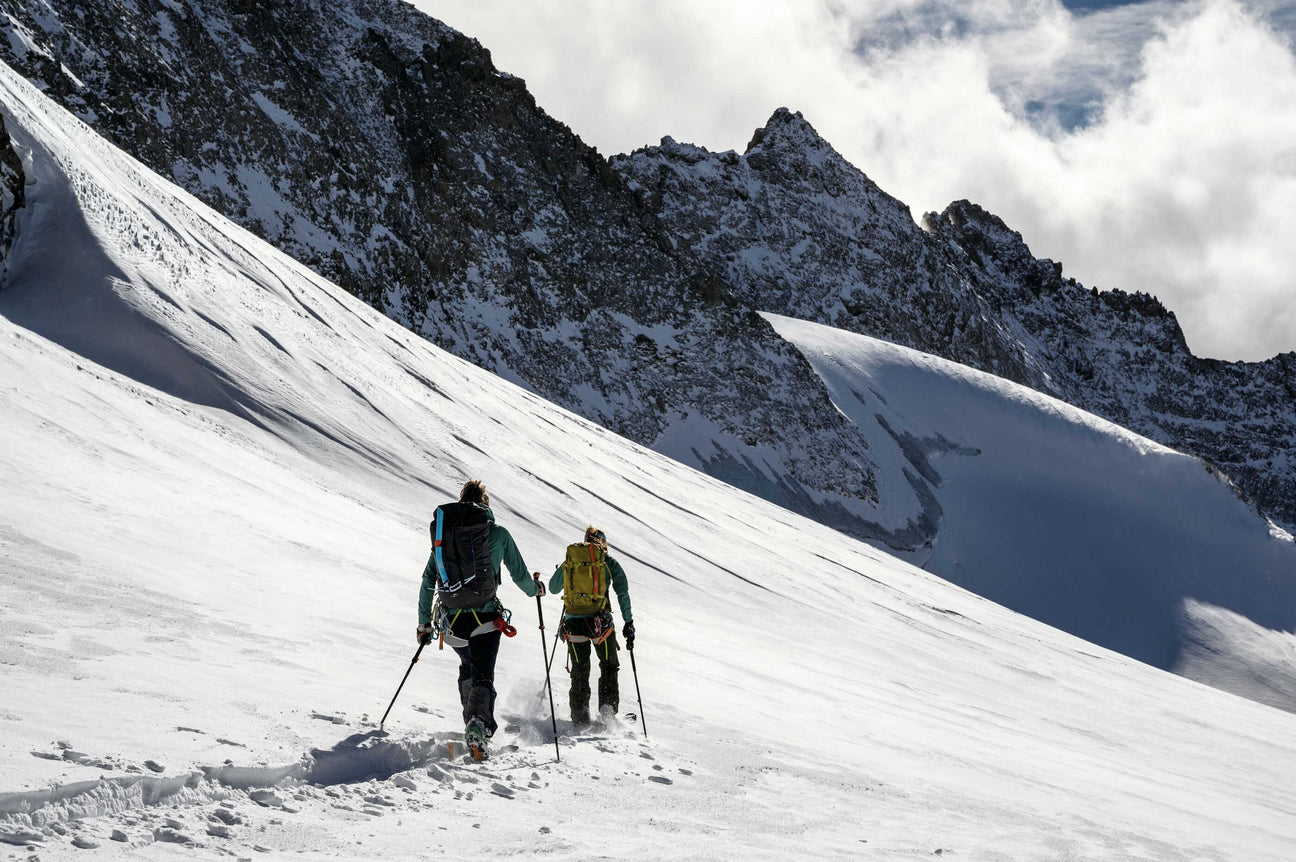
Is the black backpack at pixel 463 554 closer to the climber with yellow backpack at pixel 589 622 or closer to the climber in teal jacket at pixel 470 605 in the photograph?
the climber in teal jacket at pixel 470 605

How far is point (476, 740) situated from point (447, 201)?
2763 inches

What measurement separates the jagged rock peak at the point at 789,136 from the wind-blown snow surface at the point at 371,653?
115 metres

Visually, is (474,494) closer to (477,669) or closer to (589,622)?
(477,669)

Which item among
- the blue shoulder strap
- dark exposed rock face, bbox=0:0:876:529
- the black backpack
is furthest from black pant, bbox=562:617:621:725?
dark exposed rock face, bbox=0:0:876:529

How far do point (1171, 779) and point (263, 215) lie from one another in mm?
55801

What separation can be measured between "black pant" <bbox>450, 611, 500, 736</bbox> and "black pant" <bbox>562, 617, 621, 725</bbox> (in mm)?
1480

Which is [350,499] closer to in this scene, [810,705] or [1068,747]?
[810,705]

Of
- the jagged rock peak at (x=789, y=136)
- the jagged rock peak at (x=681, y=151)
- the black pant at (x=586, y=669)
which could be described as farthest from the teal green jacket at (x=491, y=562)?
the jagged rock peak at (x=789, y=136)

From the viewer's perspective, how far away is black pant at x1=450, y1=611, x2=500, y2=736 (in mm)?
6797

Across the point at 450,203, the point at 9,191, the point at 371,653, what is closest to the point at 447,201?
the point at 450,203

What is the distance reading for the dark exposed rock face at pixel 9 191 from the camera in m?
17.9

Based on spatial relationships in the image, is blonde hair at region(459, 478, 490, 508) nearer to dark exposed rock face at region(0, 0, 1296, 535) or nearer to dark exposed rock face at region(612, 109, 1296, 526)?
dark exposed rock face at region(0, 0, 1296, 535)

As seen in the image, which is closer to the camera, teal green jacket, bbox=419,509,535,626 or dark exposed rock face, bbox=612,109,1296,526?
teal green jacket, bbox=419,509,535,626

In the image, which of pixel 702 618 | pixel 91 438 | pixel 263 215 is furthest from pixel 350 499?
pixel 263 215
